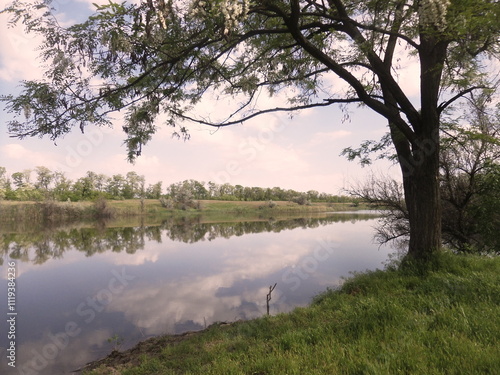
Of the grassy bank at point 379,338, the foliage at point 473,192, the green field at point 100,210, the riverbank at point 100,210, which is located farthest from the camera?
the riverbank at point 100,210

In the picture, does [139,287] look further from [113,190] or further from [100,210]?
[113,190]

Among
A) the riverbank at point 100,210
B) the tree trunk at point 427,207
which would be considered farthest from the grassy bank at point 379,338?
the riverbank at point 100,210

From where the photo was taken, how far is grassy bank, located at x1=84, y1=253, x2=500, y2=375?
2834 mm

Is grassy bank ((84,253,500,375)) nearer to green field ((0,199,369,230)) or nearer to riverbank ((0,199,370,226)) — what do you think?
riverbank ((0,199,370,226))

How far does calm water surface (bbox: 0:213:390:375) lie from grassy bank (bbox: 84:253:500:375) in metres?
1.79

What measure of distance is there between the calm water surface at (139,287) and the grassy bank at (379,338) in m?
1.79

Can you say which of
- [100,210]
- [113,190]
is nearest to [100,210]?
[100,210]

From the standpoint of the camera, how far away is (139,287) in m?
12.0

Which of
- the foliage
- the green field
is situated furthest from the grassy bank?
the green field

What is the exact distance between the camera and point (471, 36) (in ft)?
17.4

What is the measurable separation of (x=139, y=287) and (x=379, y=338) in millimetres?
11032

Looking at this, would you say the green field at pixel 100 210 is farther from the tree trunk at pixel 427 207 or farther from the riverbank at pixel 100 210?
the tree trunk at pixel 427 207

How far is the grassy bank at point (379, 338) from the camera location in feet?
9.30

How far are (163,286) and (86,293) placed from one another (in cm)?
301
